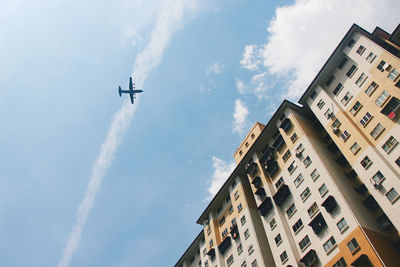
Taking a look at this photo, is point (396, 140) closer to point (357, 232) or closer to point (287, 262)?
point (357, 232)

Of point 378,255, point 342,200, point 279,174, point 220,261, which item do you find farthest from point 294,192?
point 220,261

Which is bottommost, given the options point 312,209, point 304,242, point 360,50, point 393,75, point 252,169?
point 304,242

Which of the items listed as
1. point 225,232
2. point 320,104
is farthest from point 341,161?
point 225,232

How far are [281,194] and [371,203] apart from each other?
393 inches

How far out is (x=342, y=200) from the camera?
92.3 ft

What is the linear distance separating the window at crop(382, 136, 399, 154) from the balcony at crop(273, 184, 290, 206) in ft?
38.9

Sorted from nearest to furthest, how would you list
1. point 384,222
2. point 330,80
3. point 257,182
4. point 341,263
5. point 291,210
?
point 341,263
point 384,222
point 291,210
point 330,80
point 257,182

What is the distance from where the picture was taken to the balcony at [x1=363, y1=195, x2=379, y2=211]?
28.9m

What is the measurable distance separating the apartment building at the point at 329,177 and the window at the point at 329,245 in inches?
3.7

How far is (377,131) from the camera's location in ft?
96.9

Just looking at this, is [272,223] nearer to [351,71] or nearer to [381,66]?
[351,71]

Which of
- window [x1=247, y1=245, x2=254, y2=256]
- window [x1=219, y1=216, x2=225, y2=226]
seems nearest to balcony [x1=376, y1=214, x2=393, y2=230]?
window [x1=247, y1=245, x2=254, y2=256]

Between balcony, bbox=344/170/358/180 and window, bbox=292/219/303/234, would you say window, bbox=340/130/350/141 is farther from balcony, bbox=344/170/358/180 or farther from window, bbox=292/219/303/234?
window, bbox=292/219/303/234

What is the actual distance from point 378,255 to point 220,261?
2317cm
